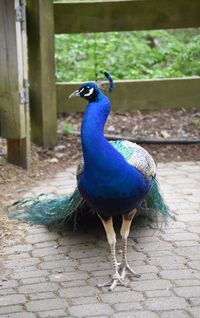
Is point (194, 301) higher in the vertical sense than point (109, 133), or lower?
higher

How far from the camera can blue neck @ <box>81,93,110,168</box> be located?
3.72 meters

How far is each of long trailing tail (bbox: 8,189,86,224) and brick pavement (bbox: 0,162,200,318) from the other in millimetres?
82

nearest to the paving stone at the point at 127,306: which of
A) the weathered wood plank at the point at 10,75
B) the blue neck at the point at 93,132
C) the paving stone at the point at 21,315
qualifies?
the paving stone at the point at 21,315

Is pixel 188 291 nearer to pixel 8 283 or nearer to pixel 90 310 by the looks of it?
pixel 90 310

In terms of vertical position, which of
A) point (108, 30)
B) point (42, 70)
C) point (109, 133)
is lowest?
point (109, 133)

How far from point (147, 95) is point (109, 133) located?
64 centimetres

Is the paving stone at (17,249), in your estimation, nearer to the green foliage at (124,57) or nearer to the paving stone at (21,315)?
the paving stone at (21,315)

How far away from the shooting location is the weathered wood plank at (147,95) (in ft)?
21.3

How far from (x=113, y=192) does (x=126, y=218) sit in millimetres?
352

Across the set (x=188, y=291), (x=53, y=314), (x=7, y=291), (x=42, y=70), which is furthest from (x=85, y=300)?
(x=42, y=70)

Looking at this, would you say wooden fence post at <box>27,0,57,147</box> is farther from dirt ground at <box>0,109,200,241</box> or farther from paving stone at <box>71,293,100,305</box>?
paving stone at <box>71,293,100,305</box>

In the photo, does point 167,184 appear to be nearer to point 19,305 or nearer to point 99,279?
point 99,279

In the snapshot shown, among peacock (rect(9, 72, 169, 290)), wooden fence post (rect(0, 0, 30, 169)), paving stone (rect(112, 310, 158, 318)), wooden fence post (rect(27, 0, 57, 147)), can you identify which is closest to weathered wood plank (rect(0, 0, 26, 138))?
wooden fence post (rect(0, 0, 30, 169))

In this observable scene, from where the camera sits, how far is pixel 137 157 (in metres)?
4.04
